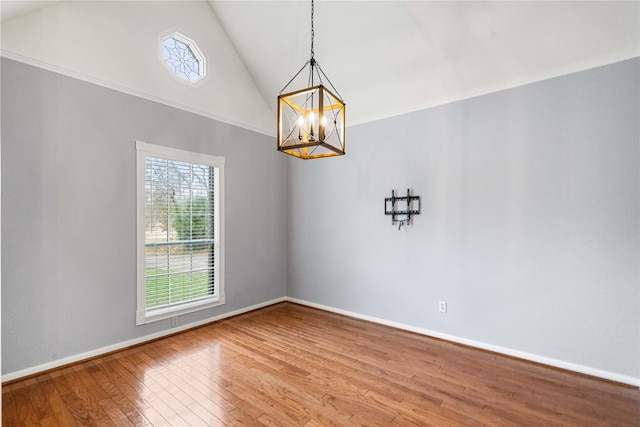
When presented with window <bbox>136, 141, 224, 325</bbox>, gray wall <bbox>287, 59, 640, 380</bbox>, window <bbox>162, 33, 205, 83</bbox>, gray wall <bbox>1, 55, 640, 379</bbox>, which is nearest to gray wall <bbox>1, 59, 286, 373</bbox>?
gray wall <bbox>1, 55, 640, 379</bbox>

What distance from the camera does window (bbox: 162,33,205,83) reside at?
12.6 ft

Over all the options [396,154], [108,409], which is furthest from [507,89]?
[108,409]

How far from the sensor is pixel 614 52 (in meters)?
2.85

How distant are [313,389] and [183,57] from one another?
4.00 metres

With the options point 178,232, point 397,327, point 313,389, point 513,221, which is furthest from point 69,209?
point 513,221

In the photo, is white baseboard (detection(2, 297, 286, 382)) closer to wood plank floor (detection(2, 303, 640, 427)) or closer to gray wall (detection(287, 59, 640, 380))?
wood plank floor (detection(2, 303, 640, 427))

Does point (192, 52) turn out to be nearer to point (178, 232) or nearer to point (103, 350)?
point (178, 232)

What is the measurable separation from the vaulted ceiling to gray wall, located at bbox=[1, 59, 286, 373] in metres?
0.24

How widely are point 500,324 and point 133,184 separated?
4181 mm

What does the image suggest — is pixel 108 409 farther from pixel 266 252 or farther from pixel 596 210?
pixel 596 210

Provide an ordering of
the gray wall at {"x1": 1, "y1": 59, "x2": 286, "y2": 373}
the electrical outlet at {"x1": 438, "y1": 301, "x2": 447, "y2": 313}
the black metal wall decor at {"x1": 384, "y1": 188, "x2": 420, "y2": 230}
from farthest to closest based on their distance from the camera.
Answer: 1. the black metal wall decor at {"x1": 384, "y1": 188, "x2": 420, "y2": 230}
2. the electrical outlet at {"x1": 438, "y1": 301, "x2": 447, "y2": 313}
3. the gray wall at {"x1": 1, "y1": 59, "x2": 286, "y2": 373}

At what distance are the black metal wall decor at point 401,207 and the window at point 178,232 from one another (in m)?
2.23

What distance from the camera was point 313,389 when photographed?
271 cm

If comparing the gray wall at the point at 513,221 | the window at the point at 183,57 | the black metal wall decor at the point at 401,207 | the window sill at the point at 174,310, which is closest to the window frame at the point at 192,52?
the window at the point at 183,57
